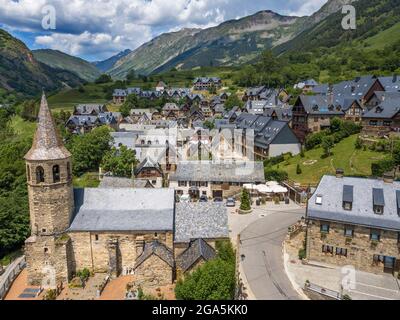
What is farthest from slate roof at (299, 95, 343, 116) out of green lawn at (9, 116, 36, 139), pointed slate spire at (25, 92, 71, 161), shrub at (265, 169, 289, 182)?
green lawn at (9, 116, 36, 139)

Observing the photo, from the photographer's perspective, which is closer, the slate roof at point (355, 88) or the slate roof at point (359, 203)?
the slate roof at point (359, 203)

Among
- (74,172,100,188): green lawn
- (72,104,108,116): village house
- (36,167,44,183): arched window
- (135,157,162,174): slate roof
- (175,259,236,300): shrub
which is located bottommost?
(175,259,236,300): shrub

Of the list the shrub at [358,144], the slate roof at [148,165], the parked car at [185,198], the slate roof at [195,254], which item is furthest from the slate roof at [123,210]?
the shrub at [358,144]

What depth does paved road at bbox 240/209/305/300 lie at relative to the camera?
109ft

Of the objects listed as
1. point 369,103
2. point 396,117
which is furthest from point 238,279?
point 369,103

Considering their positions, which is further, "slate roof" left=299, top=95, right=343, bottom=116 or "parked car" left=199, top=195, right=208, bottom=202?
"slate roof" left=299, top=95, right=343, bottom=116

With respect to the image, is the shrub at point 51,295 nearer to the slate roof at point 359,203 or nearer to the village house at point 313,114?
the slate roof at point 359,203

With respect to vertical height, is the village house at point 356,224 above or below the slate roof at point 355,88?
below

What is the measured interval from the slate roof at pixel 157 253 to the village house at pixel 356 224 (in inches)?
Answer: 597

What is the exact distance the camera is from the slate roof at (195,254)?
1508 inches

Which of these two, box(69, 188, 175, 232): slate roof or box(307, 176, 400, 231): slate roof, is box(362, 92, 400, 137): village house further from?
box(69, 188, 175, 232): slate roof

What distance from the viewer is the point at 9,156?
78.1 metres

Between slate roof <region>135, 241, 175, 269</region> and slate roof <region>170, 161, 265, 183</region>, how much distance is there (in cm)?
2634

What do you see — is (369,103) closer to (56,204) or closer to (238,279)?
(238,279)
